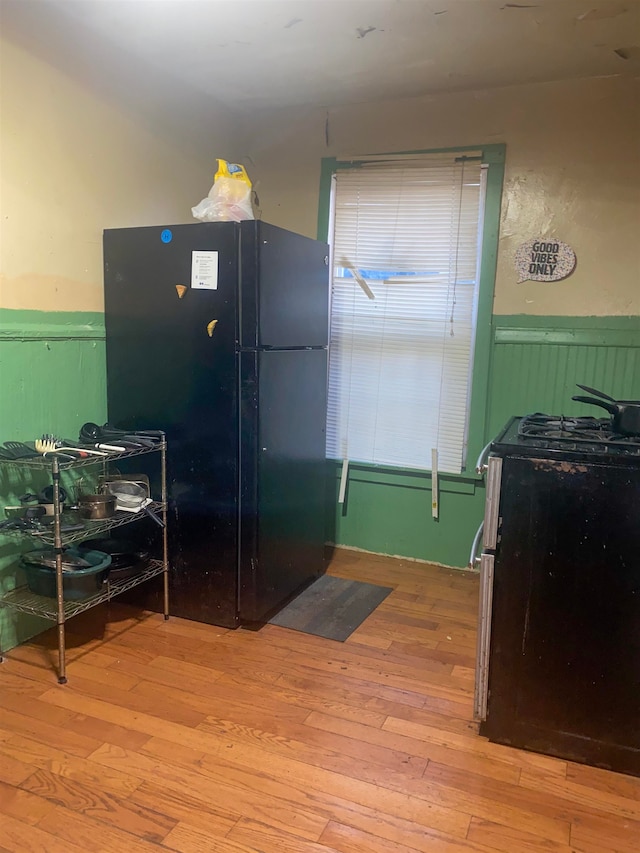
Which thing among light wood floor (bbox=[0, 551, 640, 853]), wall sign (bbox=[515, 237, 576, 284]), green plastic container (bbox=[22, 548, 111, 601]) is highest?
wall sign (bbox=[515, 237, 576, 284])

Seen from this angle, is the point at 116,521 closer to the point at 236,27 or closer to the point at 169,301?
the point at 169,301

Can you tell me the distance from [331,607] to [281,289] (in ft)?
4.60

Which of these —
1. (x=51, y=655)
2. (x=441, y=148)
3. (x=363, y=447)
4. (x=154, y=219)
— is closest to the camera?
(x=51, y=655)

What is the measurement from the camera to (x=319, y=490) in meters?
3.01

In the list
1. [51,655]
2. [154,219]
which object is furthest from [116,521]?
[154,219]

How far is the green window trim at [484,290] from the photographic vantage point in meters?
2.95

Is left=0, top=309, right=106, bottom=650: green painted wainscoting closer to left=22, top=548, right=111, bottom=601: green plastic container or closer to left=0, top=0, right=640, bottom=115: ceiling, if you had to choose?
left=22, top=548, right=111, bottom=601: green plastic container

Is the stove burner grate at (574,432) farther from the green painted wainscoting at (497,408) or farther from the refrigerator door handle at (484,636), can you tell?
the green painted wainscoting at (497,408)

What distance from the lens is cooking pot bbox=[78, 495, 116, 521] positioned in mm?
2252

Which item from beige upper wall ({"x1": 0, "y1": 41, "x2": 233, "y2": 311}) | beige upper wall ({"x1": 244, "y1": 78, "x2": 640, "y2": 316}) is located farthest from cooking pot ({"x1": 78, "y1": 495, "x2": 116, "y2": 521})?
beige upper wall ({"x1": 244, "y1": 78, "x2": 640, "y2": 316})

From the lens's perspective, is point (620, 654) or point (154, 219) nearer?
point (620, 654)

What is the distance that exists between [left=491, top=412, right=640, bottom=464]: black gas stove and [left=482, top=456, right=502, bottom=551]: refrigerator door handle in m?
0.05

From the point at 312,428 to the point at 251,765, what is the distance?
1474 mm

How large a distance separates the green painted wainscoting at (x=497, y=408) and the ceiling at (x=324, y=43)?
1.10 metres
